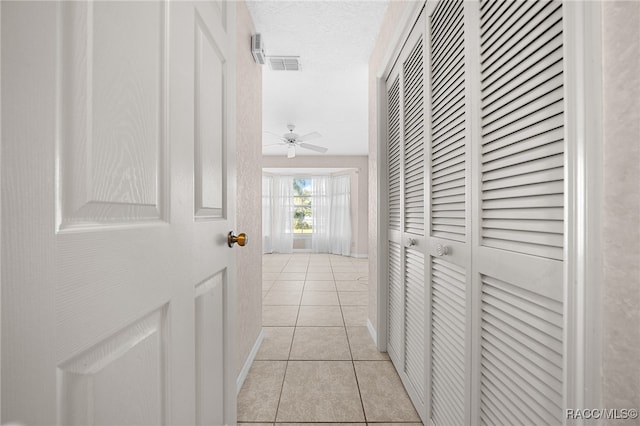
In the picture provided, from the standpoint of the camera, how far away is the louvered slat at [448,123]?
103cm

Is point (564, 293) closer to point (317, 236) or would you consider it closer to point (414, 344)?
point (414, 344)

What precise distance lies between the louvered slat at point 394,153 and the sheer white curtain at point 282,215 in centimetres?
605

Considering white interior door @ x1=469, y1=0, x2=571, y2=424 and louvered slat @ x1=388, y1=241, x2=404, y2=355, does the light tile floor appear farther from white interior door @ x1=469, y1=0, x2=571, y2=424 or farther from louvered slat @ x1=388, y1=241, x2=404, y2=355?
white interior door @ x1=469, y1=0, x2=571, y2=424

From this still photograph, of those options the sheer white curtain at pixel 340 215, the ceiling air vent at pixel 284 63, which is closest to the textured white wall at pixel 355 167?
the sheer white curtain at pixel 340 215

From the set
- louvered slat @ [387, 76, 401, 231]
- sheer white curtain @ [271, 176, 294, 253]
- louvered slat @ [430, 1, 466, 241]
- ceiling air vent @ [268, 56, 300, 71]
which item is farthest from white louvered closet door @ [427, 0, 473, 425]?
sheer white curtain @ [271, 176, 294, 253]

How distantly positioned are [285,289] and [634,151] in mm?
3711

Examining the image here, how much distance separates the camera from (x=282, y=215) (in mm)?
7992

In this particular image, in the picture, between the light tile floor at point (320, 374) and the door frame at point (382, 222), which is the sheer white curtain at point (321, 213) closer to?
the light tile floor at point (320, 374)

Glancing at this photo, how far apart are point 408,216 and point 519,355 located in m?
0.97

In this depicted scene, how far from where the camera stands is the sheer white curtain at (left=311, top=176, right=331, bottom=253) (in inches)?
310

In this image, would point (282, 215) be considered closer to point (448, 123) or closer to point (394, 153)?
point (394, 153)

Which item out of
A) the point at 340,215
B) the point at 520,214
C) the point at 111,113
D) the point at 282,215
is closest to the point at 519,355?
the point at 520,214

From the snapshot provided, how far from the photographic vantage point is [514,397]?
76cm

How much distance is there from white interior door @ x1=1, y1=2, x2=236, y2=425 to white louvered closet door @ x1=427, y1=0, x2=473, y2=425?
2.81 ft
